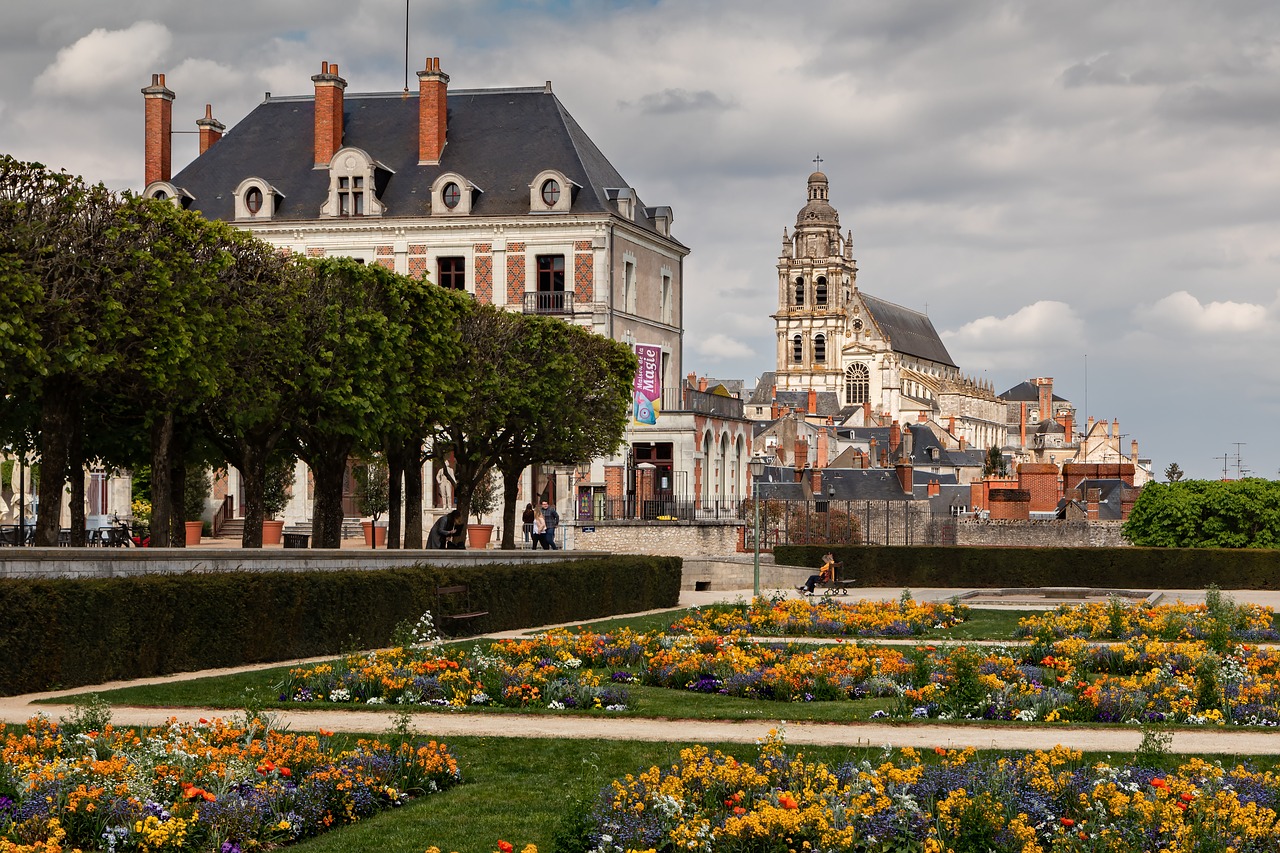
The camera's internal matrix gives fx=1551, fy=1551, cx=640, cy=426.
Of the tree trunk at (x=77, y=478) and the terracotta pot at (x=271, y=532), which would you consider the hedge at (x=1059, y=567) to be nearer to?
the terracotta pot at (x=271, y=532)

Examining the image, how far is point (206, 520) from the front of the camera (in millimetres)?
50219

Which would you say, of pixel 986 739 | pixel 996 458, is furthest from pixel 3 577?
pixel 996 458

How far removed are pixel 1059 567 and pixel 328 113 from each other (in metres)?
30.0

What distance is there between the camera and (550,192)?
54312 mm

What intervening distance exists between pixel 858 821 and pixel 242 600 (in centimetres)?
1258

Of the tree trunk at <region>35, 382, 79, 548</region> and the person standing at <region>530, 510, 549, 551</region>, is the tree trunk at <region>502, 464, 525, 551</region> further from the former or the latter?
the tree trunk at <region>35, 382, 79, 548</region>

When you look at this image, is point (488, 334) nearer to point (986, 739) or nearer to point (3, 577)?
point (3, 577)

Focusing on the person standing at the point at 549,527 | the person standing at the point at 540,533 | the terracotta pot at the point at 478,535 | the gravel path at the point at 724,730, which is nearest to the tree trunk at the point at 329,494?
the person standing at the point at 540,533

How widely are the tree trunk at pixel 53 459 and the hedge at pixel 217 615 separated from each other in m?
4.59

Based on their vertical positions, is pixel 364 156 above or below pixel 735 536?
above

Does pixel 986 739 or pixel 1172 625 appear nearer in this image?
pixel 986 739

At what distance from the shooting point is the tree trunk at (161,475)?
25.7 m

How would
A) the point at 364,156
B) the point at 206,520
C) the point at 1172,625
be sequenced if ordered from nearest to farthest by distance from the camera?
1. the point at 1172,625
2. the point at 206,520
3. the point at 364,156

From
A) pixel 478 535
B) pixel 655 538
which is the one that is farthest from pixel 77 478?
pixel 655 538
